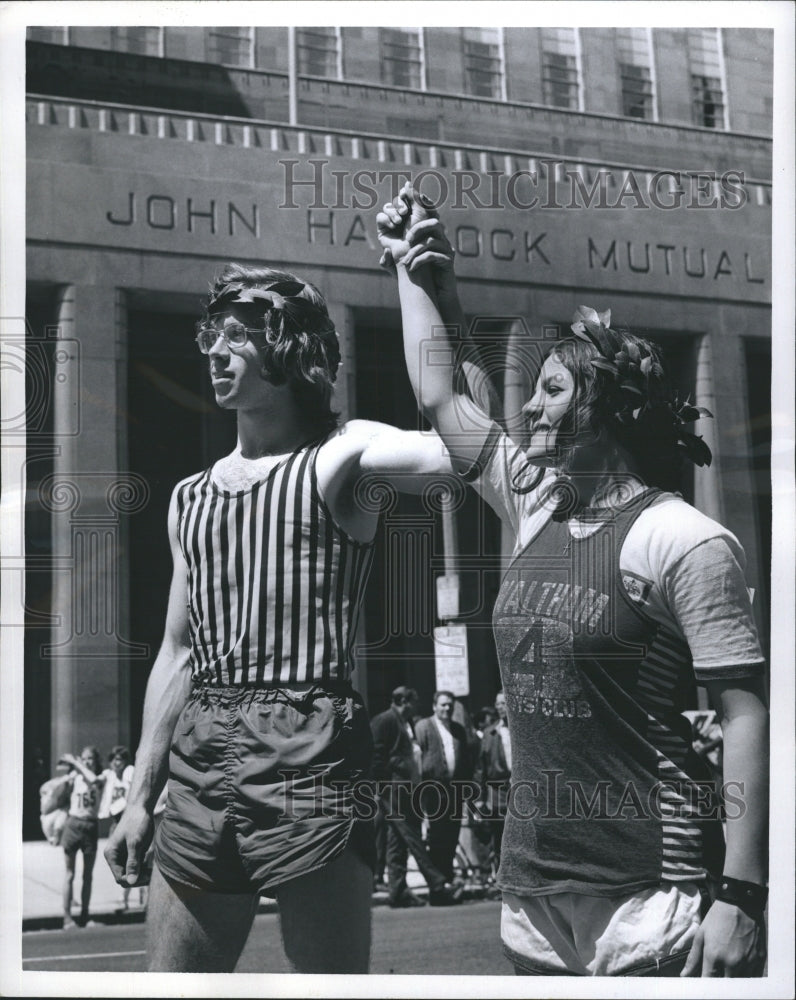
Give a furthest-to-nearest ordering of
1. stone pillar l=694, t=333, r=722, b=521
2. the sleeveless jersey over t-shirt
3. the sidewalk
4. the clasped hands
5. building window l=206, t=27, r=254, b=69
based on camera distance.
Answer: building window l=206, t=27, r=254, b=69 → the sidewalk → stone pillar l=694, t=333, r=722, b=521 → the clasped hands → the sleeveless jersey over t-shirt

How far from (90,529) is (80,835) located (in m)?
0.88

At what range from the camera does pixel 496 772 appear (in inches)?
143

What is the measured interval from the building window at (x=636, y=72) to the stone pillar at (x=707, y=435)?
0.79 m

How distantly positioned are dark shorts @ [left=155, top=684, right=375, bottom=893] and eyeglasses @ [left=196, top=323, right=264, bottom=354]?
37.1 inches

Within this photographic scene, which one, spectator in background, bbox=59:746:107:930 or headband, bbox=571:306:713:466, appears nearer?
headband, bbox=571:306:713:466

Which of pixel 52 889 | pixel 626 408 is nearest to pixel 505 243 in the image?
pixel 626 408

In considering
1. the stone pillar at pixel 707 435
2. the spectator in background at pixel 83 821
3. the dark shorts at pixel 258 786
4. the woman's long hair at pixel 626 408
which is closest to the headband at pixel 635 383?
the woman's long hair at pixel 626 408

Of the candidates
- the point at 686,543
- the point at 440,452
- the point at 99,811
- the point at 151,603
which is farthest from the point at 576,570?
the point at 99,811

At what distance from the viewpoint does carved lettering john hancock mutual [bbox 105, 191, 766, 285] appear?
383 centimetres

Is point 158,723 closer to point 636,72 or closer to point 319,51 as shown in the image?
point 319,51

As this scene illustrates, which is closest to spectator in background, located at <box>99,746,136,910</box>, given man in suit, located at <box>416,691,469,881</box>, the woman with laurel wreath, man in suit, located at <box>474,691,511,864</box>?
man in suit, located at <box>416,691,469,881</box>

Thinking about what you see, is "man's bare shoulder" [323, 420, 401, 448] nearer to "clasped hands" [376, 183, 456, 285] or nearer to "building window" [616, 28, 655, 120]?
"clasped hands" [376, 183, 456, 285]

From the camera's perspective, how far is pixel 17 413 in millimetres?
3865

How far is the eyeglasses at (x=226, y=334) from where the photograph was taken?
11.5 feet
